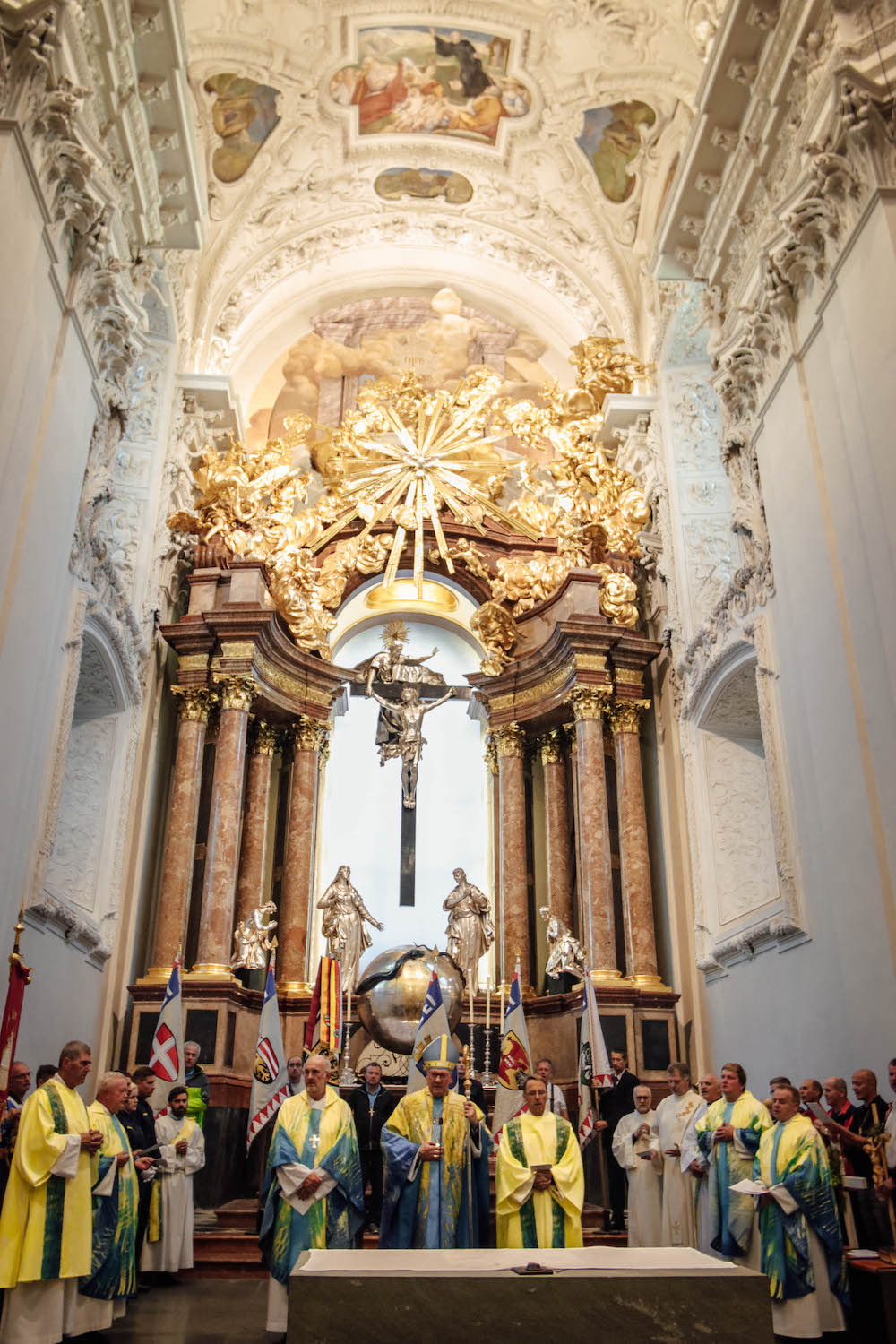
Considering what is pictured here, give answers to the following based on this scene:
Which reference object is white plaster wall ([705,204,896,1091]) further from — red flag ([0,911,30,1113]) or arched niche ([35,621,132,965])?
arched niche ([35,621,132,965])

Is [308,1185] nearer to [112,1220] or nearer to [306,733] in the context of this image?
[112,1220]

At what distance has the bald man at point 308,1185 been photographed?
585 cm

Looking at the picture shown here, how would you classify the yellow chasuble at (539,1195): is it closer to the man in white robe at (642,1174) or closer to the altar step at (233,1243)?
the altar step at (233,1243)

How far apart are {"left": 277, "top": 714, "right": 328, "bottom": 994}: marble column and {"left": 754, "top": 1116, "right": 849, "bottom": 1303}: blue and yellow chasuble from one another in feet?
23.8

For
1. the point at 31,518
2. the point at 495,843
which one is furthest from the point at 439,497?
the point at 31,518

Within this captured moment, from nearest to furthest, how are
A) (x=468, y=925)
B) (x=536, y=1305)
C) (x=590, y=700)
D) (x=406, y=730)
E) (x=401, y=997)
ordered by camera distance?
1. (x=536, y=1305)
2. (x=401, y=997)
3. (x=468, y=925)
4. (x=590, y=700)
5. (x=406, y=730)

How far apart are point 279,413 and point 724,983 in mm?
9813

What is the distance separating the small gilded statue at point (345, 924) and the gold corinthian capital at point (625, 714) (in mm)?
3497

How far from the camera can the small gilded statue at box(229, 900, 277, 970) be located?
38.0 feet

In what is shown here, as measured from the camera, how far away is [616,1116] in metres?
9.41

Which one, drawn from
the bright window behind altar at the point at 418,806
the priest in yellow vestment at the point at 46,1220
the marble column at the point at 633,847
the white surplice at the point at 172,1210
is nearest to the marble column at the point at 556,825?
the marble column at the point at 633,847

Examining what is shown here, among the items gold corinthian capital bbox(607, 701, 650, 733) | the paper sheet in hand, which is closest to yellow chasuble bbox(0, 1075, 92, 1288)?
the paper sheet in hand

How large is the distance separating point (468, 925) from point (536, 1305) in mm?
8820

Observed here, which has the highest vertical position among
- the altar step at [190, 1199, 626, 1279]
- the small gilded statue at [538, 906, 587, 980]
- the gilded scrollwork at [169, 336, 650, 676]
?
the gilded scrollwork at [169, 336, 650, 676]
